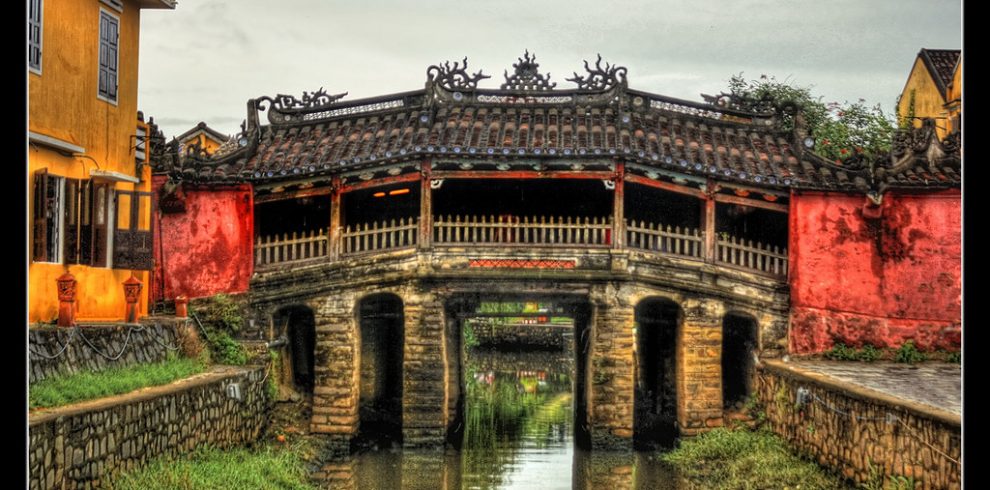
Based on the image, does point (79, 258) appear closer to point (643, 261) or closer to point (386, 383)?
point (386, 383)

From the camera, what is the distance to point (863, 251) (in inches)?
713

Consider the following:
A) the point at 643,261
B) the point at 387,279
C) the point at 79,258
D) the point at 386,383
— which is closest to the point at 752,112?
the point at 643,261

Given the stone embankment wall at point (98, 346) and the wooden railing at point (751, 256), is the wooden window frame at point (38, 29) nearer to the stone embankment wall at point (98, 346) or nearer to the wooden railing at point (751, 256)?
the stone embankment wall at point (98, 346)

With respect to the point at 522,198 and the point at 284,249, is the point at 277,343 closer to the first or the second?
the point at 284,249

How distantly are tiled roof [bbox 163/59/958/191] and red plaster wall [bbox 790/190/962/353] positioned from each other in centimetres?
63

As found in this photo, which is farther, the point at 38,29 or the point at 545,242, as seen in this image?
the point at 545,242

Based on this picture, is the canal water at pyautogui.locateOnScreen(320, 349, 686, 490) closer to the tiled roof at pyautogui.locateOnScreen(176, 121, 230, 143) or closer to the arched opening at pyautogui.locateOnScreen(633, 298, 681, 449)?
the arched opening at pyautogui.locateOnScreen(633, 298, 681, 449)

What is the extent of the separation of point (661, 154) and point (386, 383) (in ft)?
Result: 24.9

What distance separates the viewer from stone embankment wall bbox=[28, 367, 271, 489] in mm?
10188

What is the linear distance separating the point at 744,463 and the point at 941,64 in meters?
11.6

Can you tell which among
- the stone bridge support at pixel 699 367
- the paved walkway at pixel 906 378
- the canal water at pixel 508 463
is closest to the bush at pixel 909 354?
the paved walkway at pixel 906 378

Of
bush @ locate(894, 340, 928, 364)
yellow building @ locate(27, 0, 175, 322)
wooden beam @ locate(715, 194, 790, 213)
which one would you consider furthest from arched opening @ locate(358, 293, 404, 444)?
bush @ locate(894, 340, 928, 364)

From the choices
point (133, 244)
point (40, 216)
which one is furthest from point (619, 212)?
point (40, 216)

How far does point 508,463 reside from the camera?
1794cm
